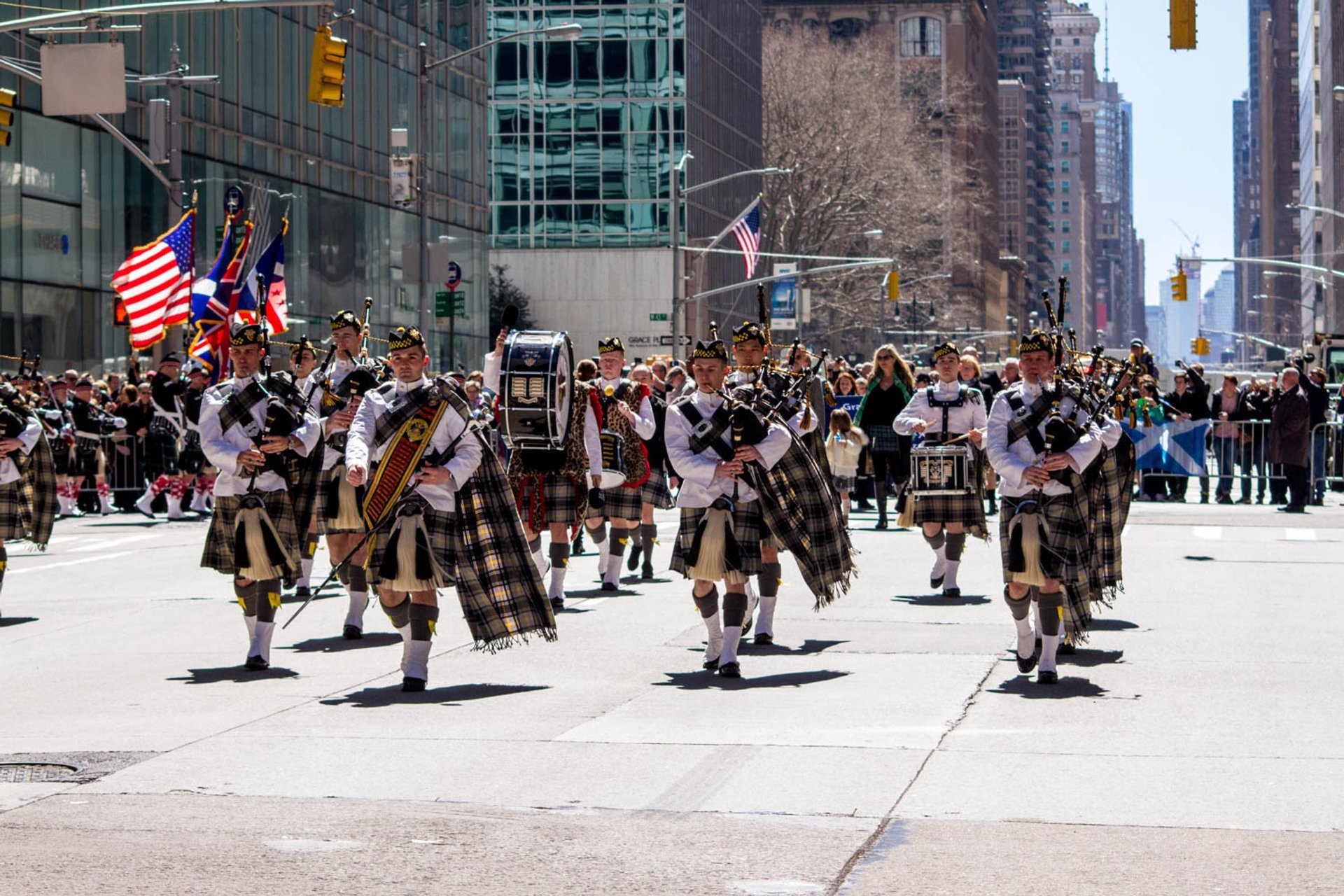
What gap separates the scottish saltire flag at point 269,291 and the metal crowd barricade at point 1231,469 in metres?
12.3

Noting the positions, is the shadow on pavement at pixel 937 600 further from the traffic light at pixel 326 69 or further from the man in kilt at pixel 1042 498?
the traffic light at pixel 326 69

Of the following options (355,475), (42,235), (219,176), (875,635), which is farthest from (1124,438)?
(219,176)

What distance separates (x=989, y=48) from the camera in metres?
187

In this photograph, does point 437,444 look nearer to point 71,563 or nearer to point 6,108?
point 71,563

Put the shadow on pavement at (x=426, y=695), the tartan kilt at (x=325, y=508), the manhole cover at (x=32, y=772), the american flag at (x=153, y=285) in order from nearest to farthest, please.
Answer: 1. the manhole cover at (x=32, y=772)
2. the shadow on pavement at (x=426, y=695)
3. the tartan kilt at (x=325, y=508)
4. the american flag at (x=153, y=285)

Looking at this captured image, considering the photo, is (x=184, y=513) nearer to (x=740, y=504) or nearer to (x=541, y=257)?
(x=740, y=504)

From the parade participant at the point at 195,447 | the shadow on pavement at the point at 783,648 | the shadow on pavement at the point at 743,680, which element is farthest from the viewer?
the parade participant at the point at 195,447

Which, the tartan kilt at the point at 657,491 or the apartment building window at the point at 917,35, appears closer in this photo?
the tartan kilt at the point at 657,491

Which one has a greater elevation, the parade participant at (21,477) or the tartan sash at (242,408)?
the tartan sash at (242,408)

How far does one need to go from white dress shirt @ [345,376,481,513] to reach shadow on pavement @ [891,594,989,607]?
5434mm

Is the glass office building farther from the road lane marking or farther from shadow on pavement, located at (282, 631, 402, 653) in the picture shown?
shadow on pavement, located at (282, 631, 402, 653)

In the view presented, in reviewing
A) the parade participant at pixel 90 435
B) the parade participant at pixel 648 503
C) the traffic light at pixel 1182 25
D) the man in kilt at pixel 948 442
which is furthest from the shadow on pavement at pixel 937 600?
the parade participant at pixel 90 435

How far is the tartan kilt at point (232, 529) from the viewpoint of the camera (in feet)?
38.3

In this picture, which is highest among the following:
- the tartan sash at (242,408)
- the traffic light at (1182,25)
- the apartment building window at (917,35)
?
the apartment building window at (917,35)
